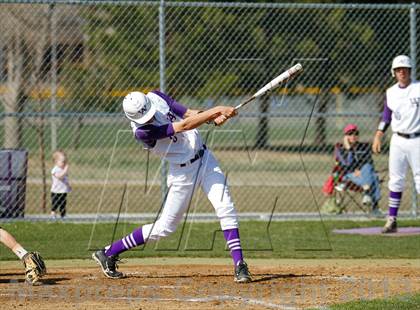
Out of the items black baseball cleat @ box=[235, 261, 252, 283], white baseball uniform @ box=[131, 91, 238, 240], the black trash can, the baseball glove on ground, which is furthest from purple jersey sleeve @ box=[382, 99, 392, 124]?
the baseball glove on ground

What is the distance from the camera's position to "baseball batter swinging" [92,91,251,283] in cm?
869

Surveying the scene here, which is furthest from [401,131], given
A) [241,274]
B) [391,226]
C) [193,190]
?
[241,274]

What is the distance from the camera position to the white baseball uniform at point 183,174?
29.3ft

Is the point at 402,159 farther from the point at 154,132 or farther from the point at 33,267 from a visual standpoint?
the point at 33,267

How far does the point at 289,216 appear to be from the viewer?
14594 mm

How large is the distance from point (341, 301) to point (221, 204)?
64.8 inches

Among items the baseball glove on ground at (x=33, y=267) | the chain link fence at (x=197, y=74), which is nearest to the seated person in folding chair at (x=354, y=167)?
the chain link fence at (x=197, y=74)

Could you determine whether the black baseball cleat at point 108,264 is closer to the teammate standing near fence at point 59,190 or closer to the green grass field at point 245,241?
the green grass field at point 245,241

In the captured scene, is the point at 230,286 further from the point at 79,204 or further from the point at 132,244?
the point at 79,204

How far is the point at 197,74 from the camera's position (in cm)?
1722

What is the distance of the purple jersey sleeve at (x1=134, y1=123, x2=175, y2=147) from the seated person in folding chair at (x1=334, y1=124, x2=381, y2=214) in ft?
23.5

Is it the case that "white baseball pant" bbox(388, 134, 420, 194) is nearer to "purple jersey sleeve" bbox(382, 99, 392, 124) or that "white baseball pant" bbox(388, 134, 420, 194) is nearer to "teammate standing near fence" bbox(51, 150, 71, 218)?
"purple jersey sleeve" bbox(382, 99, 392, 124)

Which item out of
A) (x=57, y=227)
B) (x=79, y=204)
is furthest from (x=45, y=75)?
(x=57, y=227)

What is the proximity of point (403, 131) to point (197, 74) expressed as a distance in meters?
5.56
